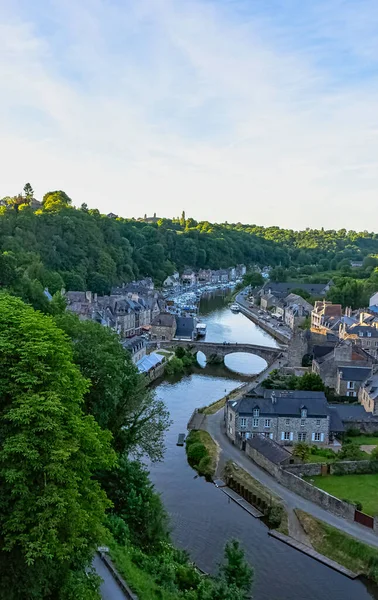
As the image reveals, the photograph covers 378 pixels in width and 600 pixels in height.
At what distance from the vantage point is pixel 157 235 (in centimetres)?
13388

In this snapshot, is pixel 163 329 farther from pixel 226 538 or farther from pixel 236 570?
pixel 236 570

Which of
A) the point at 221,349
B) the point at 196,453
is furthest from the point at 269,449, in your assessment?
the point at 221,349

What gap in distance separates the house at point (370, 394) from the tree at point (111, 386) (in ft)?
50.8

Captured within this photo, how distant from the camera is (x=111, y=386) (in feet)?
65.2

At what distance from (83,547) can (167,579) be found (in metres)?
4.44

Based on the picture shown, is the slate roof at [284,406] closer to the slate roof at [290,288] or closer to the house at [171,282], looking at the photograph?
the slate roof at [290,288]

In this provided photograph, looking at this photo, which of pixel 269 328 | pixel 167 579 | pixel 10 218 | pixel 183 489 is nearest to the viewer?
pixel 167 579

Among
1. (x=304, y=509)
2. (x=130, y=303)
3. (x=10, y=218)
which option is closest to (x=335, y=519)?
(x=304, y=509)

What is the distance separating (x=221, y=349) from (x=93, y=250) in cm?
4831

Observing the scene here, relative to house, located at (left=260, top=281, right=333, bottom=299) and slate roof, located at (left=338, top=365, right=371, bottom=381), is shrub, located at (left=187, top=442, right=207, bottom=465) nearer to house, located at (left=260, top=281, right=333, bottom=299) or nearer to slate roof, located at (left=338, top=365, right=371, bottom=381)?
slate roof, located at (left=338, top=365, right=371, bottom=381)

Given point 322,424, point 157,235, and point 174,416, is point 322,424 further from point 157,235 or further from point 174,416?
point 157,235

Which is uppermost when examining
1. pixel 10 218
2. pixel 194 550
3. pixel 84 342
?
pixel 10 218

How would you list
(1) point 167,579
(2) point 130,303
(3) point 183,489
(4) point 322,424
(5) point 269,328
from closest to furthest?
(1) point 167,579 < (3) point 183,489 < (4) point 322,424 < (2) point 130,303 < (5) point 269,328

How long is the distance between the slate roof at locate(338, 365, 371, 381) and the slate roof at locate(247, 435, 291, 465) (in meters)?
11.6
